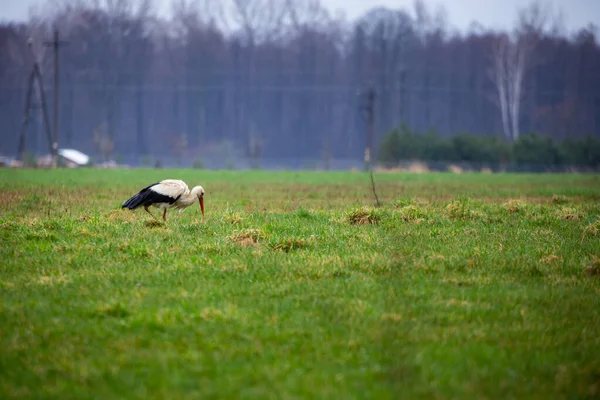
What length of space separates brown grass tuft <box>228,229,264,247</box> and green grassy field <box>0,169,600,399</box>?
3 cm

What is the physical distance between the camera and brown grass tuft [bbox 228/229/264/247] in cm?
1143

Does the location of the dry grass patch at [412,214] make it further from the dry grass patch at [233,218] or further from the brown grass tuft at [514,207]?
the dry grass patch at [233,218]

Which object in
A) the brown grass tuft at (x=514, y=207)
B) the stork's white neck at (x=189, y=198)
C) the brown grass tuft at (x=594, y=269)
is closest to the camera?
the brown grass tuft at (x=594, y=269)

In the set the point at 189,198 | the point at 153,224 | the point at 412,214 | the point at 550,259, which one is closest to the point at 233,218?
the point at 153,224

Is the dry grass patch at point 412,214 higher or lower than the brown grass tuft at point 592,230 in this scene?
higher

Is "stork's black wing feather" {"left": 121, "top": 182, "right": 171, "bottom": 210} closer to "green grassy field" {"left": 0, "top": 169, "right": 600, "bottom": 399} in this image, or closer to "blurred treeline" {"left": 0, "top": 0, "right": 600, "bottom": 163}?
"green grassy field" {"left": 0, "top": 169, "right": 600, "bottom": 399}

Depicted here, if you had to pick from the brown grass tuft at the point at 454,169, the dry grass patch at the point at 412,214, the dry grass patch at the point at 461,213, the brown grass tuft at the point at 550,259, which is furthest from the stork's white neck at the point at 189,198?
the brown grass tuft at the point at 454,169

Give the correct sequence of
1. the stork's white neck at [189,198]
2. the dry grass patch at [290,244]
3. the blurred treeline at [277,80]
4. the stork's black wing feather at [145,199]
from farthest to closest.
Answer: the blurred treeline at [277,80] < the stork's white neck at [189,198] < the stork's black wing feather at [145,199] < the dry grass patch at [290,244]

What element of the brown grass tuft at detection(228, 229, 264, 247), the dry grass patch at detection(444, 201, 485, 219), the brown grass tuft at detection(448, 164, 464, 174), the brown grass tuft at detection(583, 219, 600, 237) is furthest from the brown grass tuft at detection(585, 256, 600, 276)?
the brown grass tuft at detection(448, 164, 464, 174)

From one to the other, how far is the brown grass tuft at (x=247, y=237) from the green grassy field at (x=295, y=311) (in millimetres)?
33

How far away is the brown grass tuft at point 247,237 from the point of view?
11.4 meters

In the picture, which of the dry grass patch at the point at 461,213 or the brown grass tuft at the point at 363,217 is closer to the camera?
the brown grass tuft at the point at 363,217

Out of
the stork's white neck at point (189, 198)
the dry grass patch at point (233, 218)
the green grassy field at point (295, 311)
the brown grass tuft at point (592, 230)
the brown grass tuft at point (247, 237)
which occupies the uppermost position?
the stork's white neck at point (189, 198)

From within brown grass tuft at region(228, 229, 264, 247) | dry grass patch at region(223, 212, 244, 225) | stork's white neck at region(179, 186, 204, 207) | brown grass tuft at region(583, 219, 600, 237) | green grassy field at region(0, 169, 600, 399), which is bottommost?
green grassy field at region(0, 169, 600, 399)
